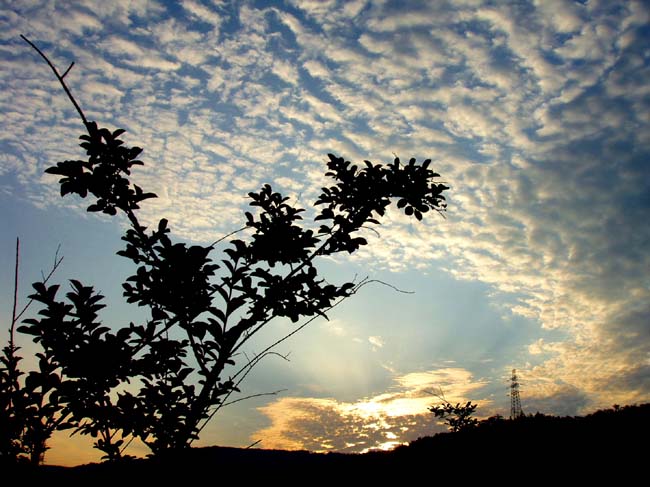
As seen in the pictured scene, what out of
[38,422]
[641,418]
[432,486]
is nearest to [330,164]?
[38,422]

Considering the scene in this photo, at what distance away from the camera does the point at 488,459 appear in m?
Answer: 6.89

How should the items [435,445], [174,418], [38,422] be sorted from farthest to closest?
1. [435,445]
2. [174,418]
3. [38,422]

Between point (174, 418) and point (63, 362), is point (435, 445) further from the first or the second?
point (63, 362)

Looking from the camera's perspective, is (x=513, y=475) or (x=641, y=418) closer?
(x=513, y=475)

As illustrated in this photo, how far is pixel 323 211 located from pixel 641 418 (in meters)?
7.71

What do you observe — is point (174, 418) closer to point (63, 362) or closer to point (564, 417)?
point (63, 362)

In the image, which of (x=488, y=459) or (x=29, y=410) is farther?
(x=488, y=459)

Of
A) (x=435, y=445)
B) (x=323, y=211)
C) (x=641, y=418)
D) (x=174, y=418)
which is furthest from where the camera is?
(x=435, y=445)

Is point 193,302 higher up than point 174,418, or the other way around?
point 193,302

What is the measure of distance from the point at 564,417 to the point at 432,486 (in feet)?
14.8

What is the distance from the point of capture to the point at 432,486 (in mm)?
6461

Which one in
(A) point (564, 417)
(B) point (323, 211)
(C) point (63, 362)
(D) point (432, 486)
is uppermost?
(B) point (323, 211)

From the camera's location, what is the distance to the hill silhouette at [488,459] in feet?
16.3

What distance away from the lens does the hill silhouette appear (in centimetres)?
497
